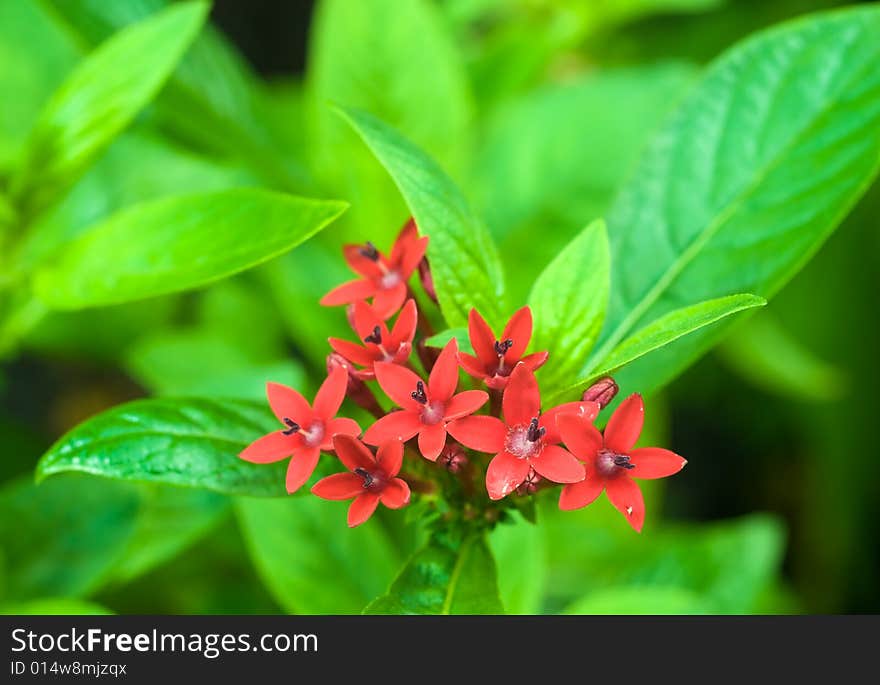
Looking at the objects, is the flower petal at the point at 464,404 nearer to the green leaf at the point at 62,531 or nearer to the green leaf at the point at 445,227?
the green leaf at the point at 445,227

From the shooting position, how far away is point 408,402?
0.55 meters

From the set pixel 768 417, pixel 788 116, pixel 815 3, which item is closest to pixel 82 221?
pixel 788 116

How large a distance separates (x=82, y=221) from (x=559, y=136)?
0.55 metres

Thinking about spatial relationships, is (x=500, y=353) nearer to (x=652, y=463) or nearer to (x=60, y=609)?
(x=652, y=463)

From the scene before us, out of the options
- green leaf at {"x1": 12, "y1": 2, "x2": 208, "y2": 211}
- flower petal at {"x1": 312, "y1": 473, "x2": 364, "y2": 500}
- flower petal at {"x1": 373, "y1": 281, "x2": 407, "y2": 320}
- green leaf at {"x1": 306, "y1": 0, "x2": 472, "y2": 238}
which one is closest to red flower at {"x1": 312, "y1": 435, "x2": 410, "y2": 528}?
flower petal at {"x1": 312, "y1": 473, "x2": 364, "y2": 500}

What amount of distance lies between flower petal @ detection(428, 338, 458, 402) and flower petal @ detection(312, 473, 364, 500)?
6cm

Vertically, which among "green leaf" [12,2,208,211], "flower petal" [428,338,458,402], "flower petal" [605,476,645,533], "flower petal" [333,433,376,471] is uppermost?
"green leaf" [12,2,208,211]

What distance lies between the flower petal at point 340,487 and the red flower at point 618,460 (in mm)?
117

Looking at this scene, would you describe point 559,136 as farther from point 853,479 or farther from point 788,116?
point 853,479

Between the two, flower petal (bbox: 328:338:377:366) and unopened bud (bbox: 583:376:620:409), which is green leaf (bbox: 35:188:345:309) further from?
unopened bud (bbox: 583:376:620:409)

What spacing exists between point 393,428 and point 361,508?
49 mm

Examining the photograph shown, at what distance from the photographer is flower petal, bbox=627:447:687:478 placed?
541mm

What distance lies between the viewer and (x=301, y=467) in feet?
1.84

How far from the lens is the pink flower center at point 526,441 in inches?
21.1
